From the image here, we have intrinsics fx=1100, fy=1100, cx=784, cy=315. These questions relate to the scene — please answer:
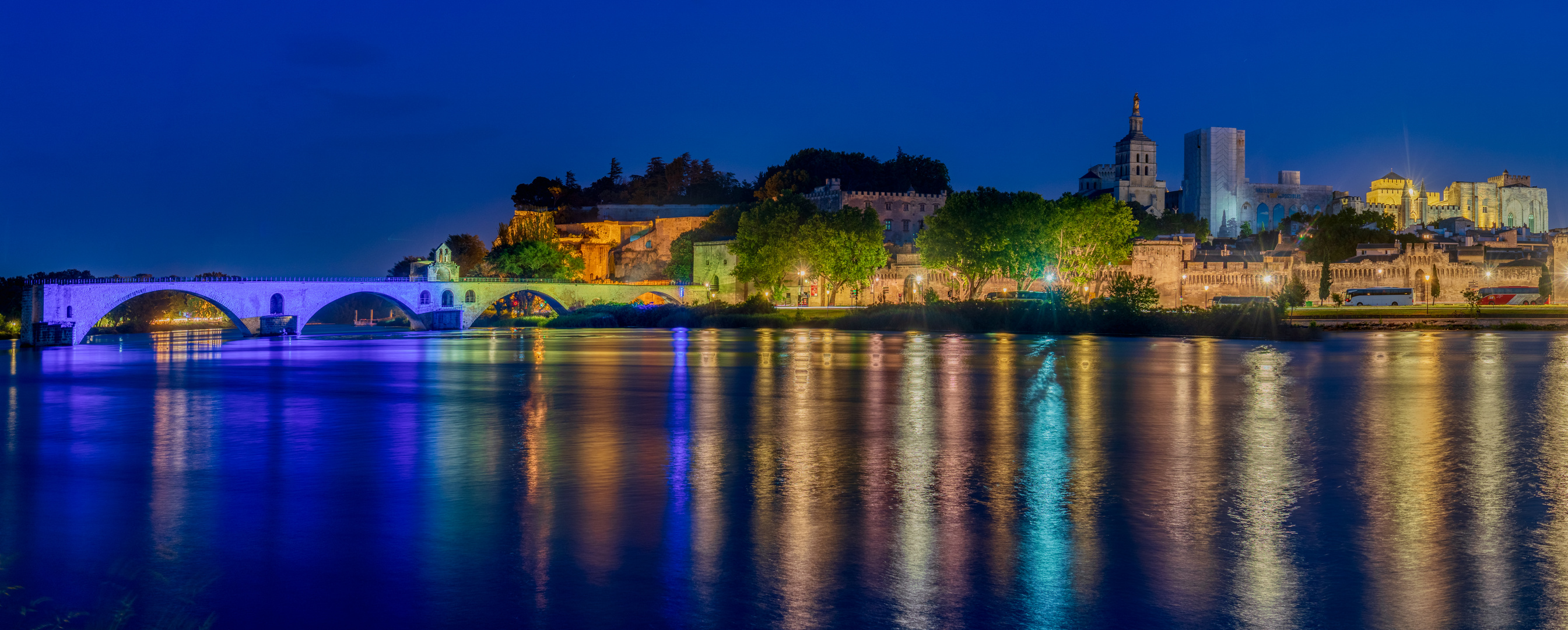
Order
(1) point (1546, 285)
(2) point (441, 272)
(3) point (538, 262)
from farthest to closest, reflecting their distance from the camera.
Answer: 1. (3) point (538, 262)
2. (2) point (441, 272)
3. (1) point (1546, 285)

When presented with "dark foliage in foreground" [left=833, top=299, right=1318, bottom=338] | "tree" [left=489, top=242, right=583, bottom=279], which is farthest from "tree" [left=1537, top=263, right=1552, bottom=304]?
"tree" [left=489, top=242, right=583, bottom=279]

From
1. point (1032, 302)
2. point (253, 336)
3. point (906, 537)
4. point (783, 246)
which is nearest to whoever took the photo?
point (906, 537)

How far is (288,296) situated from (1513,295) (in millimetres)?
83075

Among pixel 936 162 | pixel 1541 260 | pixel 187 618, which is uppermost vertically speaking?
pixel 936 162

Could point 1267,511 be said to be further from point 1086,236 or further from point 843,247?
point 843,247

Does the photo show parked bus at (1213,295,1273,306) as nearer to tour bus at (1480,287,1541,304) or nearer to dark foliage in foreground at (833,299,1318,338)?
tour bus at (1480,287,1541,304)

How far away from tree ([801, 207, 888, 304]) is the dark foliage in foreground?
1526cm

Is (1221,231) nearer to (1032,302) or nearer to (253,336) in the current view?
(1032,302)

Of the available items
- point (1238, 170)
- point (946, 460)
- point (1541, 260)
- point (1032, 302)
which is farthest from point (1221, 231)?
point (946, 460)

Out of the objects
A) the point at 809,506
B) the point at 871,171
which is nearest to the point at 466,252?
the point at 871,171

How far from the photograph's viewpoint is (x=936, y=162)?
11819cm

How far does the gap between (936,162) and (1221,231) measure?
3924 centimetres

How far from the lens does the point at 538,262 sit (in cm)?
10506

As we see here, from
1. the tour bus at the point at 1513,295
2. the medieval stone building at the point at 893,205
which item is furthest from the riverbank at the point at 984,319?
the tour bus at the point at 1513,295
